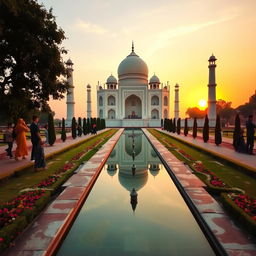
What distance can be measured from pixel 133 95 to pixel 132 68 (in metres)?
5.40

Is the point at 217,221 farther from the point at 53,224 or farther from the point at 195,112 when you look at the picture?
the point at 195,112

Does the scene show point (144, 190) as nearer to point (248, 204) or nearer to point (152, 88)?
point (248, 204)

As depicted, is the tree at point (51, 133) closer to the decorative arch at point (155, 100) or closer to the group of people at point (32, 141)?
the group of people at point (32, 141)

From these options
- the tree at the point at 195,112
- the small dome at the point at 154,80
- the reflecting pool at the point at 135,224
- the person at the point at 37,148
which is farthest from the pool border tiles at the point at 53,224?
the tree at the point at 195,112

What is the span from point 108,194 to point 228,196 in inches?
94.6

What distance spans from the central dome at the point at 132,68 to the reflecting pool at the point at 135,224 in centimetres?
3956

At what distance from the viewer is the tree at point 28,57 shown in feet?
27.6

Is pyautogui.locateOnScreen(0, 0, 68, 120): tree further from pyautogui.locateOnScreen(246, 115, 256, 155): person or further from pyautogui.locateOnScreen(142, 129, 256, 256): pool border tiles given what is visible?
pyautogui.locateOnScreen(246, 115, 256, 155): person

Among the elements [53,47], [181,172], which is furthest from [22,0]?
[181,172]

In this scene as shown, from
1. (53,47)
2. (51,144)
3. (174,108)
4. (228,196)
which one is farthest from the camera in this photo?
(174,108)

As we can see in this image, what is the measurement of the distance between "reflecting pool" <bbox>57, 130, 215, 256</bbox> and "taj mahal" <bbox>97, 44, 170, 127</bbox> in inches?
1400

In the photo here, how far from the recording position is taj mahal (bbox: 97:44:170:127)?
4138 centimetres

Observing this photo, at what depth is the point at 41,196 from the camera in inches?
153

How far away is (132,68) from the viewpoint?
4297 centimetres
